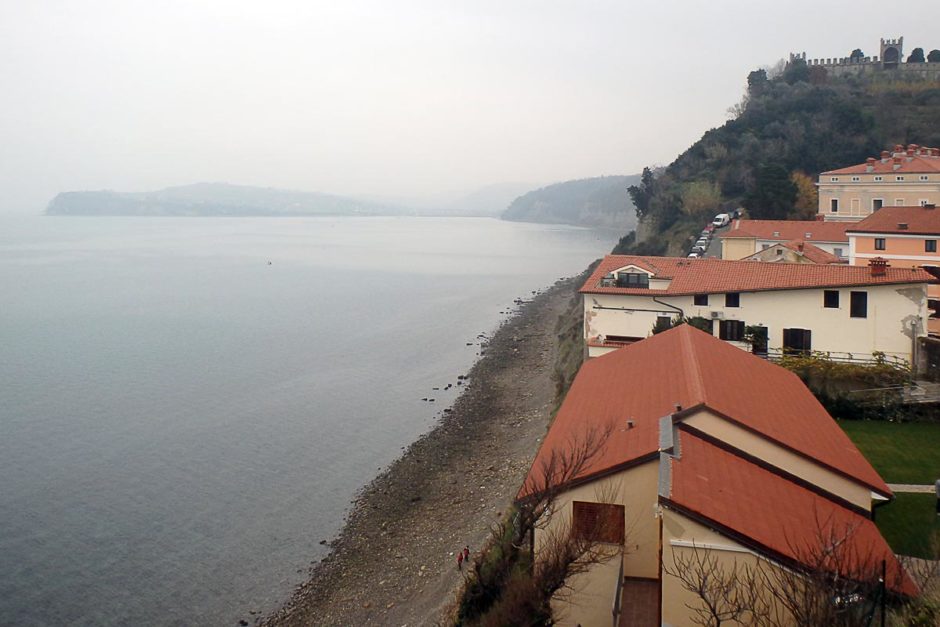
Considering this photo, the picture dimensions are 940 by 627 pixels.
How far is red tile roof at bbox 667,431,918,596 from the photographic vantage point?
702 cm

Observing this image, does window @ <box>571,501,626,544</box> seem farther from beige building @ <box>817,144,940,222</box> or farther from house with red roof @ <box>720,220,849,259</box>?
beige building @ <box>817,144,940,222</box>

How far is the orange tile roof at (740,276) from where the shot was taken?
16.8 m

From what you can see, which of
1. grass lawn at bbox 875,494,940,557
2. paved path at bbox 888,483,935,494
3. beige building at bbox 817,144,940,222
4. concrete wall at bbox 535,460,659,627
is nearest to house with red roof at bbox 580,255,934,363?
paved path at bbox 888,483,935,494

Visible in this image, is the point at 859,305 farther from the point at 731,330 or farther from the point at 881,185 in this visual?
the point at 881,185

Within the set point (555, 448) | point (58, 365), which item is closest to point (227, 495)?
point (555, 448)

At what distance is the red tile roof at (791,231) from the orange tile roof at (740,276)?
11.4 meters

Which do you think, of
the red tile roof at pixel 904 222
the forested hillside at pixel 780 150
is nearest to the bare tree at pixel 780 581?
the red tile roof at pixel 904 222

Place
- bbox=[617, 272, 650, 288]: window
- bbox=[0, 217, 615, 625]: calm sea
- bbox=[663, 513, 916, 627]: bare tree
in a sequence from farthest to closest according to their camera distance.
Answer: bbox=[617, 272, 650, 288]: window
bbox=[0, 217, 615, 625]: calm sea
bbox=[663, 513, 916, 627]: bare tree

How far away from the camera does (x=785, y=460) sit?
9250 millimetres

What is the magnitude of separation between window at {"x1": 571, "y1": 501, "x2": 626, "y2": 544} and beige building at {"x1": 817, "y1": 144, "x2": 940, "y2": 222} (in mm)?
29262

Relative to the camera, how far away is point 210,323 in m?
45.6

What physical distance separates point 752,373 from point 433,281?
2241 inches

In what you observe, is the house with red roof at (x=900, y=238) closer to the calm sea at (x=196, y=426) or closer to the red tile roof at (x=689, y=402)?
the red tile roof at (x=689, y=402)

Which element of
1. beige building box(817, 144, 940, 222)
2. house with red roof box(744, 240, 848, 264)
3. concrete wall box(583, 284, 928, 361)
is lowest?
concrete wall box(583, 284, 928, 361)
